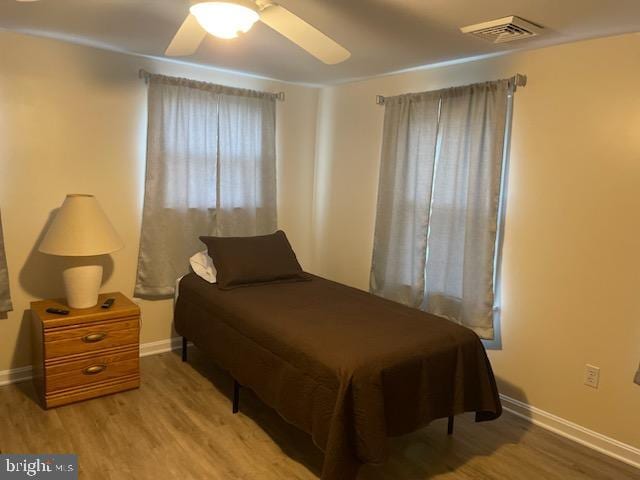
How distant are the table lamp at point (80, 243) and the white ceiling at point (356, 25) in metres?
0.98

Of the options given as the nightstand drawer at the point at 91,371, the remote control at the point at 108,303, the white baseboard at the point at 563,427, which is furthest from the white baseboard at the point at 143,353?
the remote control at the point at 108,303

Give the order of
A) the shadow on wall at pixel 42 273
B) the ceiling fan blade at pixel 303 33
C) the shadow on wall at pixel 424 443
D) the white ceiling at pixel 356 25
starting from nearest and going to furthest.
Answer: the ceiling fan blade at pixel 303 33 → the white ceiling at pixel 356 25 → the shadow on wall at pixel 424 443 → the shadow on wall at pixel 42 273

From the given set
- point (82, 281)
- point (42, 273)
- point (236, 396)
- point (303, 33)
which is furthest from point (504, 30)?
point (42, 273)

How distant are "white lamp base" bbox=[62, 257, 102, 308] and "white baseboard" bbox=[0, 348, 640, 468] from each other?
671 mm

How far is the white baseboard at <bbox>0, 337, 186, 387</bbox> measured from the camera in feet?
10.0

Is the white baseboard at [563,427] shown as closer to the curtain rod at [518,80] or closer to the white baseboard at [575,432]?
the white baseboard at [575,432]

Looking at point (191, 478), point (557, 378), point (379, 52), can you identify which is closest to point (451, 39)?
point (379, 52)

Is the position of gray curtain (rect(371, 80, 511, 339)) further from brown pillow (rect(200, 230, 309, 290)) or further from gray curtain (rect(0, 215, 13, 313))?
gray curtain (rect(0, 215, 13, 313))

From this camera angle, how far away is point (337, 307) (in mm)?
2820

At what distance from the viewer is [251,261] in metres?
3.30

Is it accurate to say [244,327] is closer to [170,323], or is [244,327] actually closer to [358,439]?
[358,439]

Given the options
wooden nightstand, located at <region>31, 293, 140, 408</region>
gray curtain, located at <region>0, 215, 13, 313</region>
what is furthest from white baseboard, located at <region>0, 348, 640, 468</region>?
gray curtain, located at <region>0, 215, 13, 313</region>

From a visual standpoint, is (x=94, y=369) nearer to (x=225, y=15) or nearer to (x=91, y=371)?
(x=91, y=371)

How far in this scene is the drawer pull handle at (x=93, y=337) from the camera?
9.22 ft
